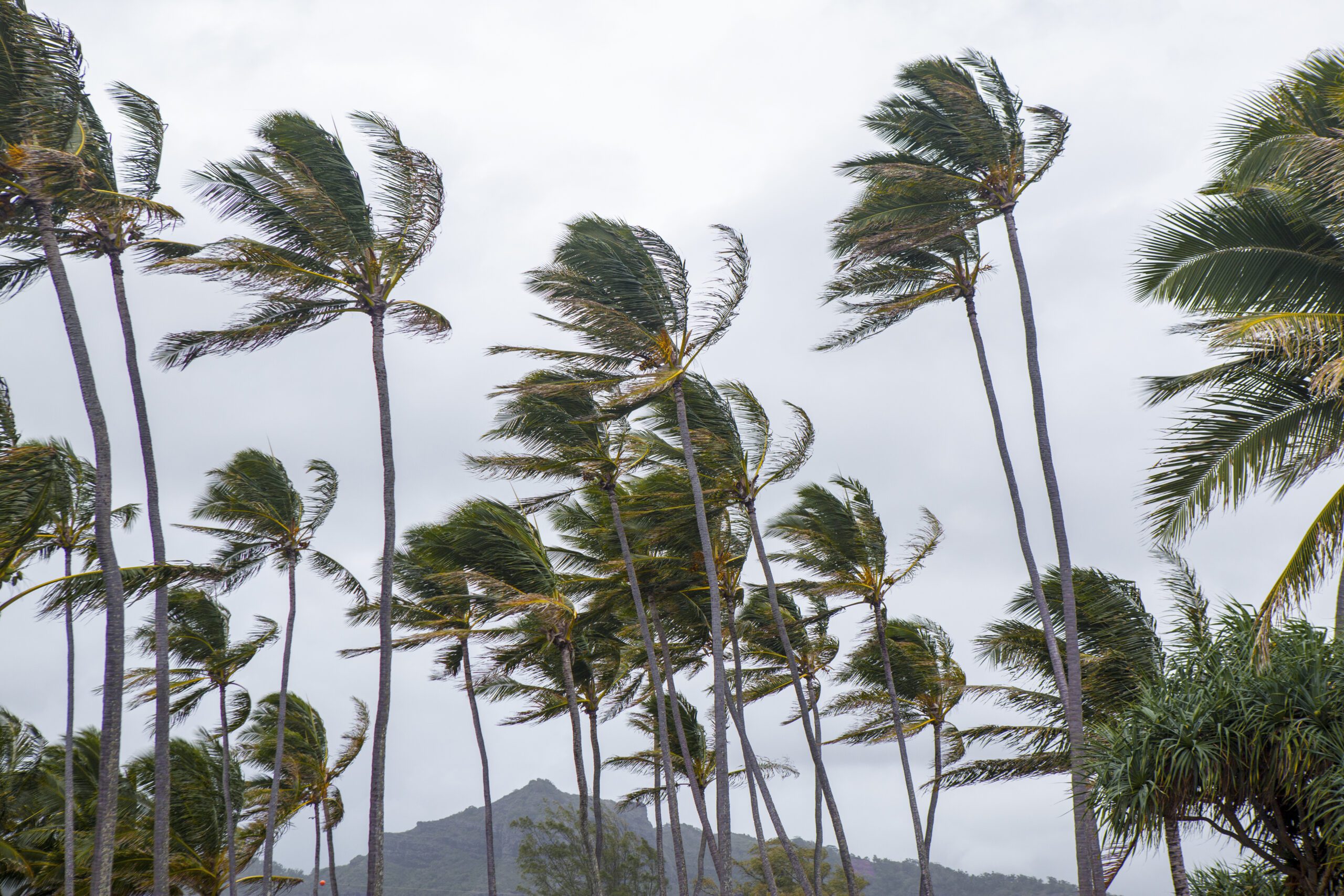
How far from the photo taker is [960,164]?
1595 centimetres

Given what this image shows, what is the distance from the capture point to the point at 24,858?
23047mm

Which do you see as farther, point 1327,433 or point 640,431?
point 640,431

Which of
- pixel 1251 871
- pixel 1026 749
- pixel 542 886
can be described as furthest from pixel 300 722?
pixel 1251 871

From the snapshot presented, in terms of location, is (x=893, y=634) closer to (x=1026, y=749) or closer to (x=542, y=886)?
(x=1026, y=749)

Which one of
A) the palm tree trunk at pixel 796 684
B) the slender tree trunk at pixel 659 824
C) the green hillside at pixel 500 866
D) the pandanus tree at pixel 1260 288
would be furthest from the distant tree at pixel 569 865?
the green hillside at pixel 500 866

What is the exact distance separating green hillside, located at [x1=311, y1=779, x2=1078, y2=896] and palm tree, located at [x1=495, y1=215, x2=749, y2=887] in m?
73.8

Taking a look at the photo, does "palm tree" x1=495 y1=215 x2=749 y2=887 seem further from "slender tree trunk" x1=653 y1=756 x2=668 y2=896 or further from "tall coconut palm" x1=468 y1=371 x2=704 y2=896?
"slender tree trunk" x1=653 y1=756 x2=668 y2=896

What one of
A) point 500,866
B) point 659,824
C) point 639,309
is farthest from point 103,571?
point 500,866

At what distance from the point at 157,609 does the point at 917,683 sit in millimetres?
18640

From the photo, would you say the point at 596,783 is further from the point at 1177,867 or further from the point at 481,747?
the point at 1177,867

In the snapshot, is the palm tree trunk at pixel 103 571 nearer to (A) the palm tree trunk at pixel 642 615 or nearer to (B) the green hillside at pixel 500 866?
(A) the palm tree trunk at pixel 642 615

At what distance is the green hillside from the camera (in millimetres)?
89000

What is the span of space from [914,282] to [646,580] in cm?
933

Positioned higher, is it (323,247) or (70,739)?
(323,247)
